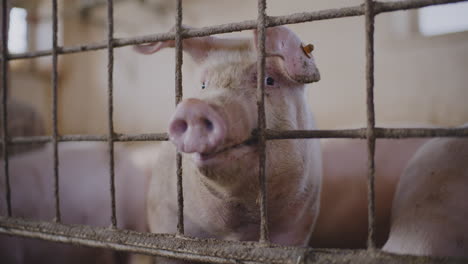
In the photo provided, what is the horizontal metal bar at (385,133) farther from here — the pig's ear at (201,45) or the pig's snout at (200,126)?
the pig's ear at (201,45)

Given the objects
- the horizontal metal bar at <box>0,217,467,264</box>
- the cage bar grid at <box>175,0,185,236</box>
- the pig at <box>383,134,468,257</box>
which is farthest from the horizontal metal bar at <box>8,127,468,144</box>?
the pig at <box>383,134,468,257</box>

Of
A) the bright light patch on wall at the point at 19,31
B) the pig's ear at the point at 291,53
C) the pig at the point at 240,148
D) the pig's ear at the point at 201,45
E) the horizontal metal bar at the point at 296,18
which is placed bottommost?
the pig at the point at 240,148

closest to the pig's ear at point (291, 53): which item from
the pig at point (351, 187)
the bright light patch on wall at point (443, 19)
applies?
the pig at point (351, 187)

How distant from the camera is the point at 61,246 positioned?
226 centimetres

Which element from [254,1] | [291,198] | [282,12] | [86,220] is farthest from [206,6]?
[291,198]

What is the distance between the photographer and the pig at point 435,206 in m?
1.21

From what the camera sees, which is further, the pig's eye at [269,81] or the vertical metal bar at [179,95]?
the pig's eye at [269,81]

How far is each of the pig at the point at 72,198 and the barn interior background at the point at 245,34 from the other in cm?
78

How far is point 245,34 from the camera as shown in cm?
318

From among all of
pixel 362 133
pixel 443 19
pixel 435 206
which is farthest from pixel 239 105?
pixel 443 19

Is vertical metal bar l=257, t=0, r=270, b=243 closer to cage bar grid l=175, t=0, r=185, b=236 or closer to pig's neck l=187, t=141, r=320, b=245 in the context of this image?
pig's neck l=187, t=141, r=320, b=245

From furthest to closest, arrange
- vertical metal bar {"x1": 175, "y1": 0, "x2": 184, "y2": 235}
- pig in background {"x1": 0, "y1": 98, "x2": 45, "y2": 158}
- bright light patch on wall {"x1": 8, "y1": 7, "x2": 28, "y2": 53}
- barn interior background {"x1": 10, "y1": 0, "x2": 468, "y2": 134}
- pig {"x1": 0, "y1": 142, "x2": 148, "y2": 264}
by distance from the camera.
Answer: bright light patch on wall {"x1": 8, "y1": 7, "x2": 28, "y2": 53} < barn interior background {"x1": 10, "y1": 0, "x2": 468, "y2": 134} < pig in background {"x1": 0, "y1": 98, "x2": 45, "y2": 158} < pig {"x1": 0, "y1": 142, "x2": 148, "y2": 264} < vertical metal bar {"x1": 175, "y1": 0, "x2": 184, "y2": 235}

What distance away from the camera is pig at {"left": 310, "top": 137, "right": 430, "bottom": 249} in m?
2.26

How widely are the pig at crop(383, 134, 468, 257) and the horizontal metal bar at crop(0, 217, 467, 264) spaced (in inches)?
16.4
